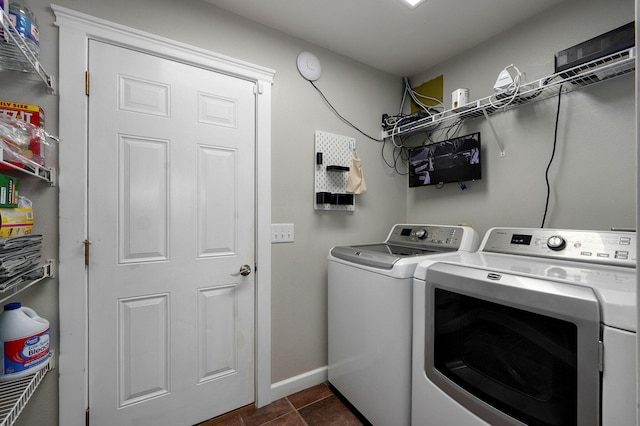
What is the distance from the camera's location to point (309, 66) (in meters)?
1.92

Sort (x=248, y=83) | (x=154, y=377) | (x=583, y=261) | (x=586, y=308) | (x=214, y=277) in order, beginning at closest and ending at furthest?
(x=586, y=308) < (x=583, y=261) < (x=154, y=377) < (x=214, y=277) < (x=248, y=83)

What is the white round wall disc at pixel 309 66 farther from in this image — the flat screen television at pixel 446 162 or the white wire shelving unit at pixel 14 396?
the white wire shelving unit at pixel 14 396

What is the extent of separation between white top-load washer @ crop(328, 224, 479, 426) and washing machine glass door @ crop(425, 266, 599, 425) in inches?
5.8

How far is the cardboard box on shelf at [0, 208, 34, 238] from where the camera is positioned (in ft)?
3.11

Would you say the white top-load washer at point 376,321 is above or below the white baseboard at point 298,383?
above

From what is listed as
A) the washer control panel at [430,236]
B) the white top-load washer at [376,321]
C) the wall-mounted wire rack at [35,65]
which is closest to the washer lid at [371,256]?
the white top-load washer at [376,321]

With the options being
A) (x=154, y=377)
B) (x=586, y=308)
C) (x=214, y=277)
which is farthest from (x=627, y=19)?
(x=154, y=377)

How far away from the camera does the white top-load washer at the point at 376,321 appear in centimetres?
131

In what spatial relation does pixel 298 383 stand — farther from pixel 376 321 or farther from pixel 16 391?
pixel 16 391

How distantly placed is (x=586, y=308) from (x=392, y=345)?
812 millimetres

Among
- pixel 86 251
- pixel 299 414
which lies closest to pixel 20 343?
pixel 86 251

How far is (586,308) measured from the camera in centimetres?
75

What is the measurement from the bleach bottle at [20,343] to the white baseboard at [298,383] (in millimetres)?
1241

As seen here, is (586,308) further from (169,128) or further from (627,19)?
(169,128)
